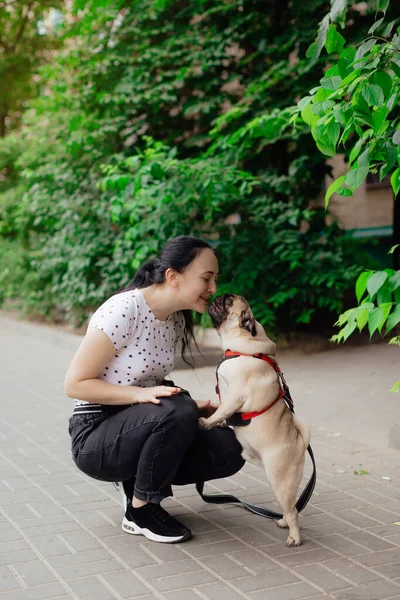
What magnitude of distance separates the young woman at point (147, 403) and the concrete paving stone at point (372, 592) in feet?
Answer: 3.11

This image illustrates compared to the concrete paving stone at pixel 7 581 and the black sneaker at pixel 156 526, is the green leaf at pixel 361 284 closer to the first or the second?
the black sneaker at pixel 156 526

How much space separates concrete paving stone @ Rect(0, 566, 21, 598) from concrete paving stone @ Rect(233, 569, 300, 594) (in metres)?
0.98

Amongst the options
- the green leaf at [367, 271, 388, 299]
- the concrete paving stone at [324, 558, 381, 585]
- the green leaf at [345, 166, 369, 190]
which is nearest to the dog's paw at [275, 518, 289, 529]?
the concrete paving stone at [324, 558, 381, 585]

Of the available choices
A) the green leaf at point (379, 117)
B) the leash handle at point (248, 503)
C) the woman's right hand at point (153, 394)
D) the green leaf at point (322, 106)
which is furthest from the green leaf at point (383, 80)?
the leash handle at point (248, 503)

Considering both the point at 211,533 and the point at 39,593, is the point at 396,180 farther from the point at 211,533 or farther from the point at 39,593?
the point at 39,593

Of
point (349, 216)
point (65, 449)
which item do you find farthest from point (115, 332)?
point (349, 216)

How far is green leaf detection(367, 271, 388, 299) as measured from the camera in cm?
320

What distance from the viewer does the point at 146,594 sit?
129 inches

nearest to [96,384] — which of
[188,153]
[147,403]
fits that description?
[147,403]

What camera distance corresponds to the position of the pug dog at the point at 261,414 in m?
3.68

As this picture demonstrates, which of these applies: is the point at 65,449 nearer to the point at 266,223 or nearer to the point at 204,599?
the point at 204,599

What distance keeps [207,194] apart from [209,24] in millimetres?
2993

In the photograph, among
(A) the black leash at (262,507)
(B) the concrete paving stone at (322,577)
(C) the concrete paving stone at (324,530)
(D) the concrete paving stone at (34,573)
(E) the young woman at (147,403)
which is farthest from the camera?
(C) the concrete paving stone at (324,530)

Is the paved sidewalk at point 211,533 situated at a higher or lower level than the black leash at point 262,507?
lower
